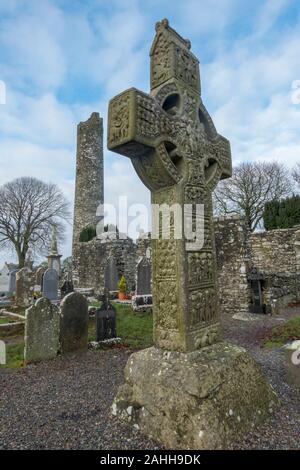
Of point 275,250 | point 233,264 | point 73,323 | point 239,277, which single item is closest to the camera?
point 73,323

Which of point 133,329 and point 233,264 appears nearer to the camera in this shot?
point 133,329

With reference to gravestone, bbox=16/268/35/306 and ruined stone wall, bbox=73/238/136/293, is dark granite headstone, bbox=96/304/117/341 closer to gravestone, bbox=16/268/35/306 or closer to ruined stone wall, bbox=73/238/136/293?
gravestone, bbox=16/268/35/306

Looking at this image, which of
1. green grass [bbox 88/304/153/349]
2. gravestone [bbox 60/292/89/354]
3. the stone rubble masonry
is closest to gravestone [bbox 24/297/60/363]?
gravestone [bbox 60/292/89/354]

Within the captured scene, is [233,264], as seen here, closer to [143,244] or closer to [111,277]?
[143,244]

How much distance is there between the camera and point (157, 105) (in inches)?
104

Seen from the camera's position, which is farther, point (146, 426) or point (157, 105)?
point (157, 105)

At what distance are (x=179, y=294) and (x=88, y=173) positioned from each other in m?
24.7

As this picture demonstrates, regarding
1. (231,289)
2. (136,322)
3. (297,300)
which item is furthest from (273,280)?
(136,322)

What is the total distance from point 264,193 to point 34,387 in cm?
2382

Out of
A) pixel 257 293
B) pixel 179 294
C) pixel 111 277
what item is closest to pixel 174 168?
pixel 179 294

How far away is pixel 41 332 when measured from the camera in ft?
17.9

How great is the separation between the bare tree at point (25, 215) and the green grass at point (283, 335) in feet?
71.0

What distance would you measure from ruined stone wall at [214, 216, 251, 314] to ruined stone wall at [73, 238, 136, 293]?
21.3 ft
